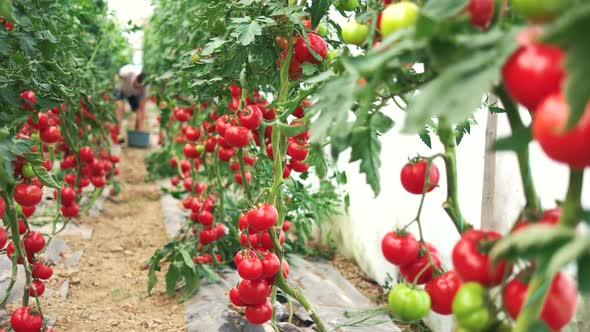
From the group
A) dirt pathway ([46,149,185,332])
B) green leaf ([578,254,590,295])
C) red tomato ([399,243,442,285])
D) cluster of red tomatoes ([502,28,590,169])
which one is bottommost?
dirt pathway ([46,149,185,332])

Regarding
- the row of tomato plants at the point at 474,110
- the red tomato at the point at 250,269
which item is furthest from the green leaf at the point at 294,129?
the red tomato at the point at 250,269

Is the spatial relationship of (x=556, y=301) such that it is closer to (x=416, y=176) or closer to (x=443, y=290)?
(x=443, y=290)

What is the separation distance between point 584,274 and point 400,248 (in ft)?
1.32

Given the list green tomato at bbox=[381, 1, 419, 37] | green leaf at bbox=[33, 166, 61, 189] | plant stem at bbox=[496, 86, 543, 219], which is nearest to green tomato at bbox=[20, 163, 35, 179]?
green leaf at bbox=[33, 166, 61, 189]

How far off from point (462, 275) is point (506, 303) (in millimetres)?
62

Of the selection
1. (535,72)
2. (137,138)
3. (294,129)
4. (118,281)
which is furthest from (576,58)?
(137,138)

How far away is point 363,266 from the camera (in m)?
3.33

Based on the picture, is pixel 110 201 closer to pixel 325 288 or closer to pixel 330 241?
pixel 330 241

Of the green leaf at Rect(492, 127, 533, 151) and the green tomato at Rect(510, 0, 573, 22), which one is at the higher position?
the green tomato at Rect(510, 0, 573, 22)

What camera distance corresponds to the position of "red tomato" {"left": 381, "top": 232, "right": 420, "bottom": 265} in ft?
3.10

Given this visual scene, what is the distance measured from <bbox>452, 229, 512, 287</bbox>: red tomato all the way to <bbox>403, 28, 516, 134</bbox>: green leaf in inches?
9.2

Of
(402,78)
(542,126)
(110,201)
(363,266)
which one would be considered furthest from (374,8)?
(110,201)

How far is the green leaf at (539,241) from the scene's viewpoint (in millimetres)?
542

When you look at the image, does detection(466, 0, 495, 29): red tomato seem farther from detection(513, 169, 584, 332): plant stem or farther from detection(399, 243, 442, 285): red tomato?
detection(399, 243, 442, 285): red tomato
